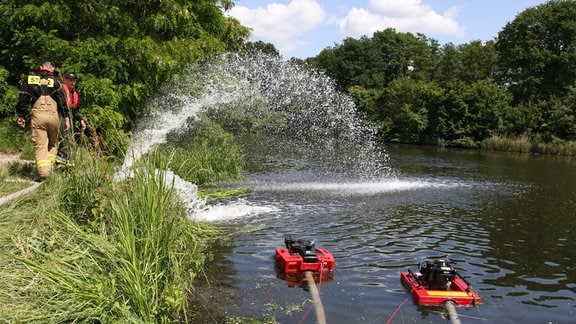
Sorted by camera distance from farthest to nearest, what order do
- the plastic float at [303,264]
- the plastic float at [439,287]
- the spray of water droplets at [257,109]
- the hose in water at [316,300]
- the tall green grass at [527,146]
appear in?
the tall green grass at [527,146], the spray of water droplets at [257,109], the plastic float at [303,264], the plastic float at [439,287], the hose in water at [316,300]

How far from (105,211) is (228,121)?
21.7 meters

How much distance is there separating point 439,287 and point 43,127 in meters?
6.98

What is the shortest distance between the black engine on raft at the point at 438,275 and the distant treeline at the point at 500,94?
39484mm

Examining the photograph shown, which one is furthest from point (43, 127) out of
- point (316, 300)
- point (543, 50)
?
point (543, 50)

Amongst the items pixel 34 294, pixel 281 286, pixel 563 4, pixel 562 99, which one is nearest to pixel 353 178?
pixel 281 286

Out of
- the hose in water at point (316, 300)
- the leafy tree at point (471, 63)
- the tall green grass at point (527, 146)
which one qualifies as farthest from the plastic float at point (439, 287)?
the leafy tree at point (471, 63)

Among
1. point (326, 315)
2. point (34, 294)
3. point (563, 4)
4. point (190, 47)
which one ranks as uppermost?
point (563, 4)

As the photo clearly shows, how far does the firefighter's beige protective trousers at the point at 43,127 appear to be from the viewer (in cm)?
878

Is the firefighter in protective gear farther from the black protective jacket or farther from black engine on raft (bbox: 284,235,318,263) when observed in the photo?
black engine on raft (bbox: 284,235,318,263)

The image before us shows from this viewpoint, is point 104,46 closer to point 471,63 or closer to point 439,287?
point 439,287

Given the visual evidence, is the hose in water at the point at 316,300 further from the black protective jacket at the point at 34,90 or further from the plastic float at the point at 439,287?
the black protective jacket at the point at 34,90

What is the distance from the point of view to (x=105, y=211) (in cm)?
601

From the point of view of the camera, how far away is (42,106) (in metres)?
8.82

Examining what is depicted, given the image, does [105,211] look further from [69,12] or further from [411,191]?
[411,191]
